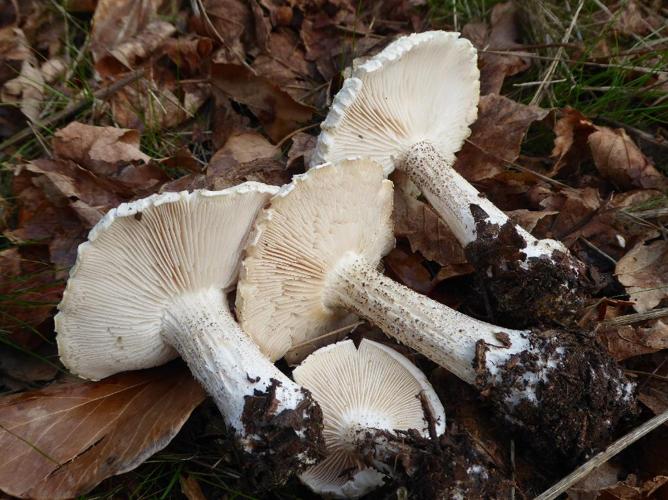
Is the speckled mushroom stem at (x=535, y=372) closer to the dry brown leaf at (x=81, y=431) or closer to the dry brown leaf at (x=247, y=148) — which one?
the dry brown leaf at (x=81, y=431)

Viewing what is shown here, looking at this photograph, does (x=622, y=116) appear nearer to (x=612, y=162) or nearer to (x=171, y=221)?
(x=612, y=162)

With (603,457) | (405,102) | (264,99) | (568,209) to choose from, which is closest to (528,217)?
(568,209)

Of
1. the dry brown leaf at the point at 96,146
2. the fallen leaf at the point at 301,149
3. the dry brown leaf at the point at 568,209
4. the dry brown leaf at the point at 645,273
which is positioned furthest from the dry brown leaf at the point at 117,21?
the dry brown leaf at the point at 645,273

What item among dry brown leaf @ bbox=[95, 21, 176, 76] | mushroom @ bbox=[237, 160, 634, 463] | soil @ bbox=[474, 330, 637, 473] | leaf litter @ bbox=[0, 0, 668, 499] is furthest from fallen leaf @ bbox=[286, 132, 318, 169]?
soil @ bbox=[474, 330, 637, 473]

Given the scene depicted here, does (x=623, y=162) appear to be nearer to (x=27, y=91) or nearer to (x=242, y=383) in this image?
(x=242, y=383)

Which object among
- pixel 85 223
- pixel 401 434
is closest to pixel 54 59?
pixel 85 223

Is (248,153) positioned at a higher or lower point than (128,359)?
higher
